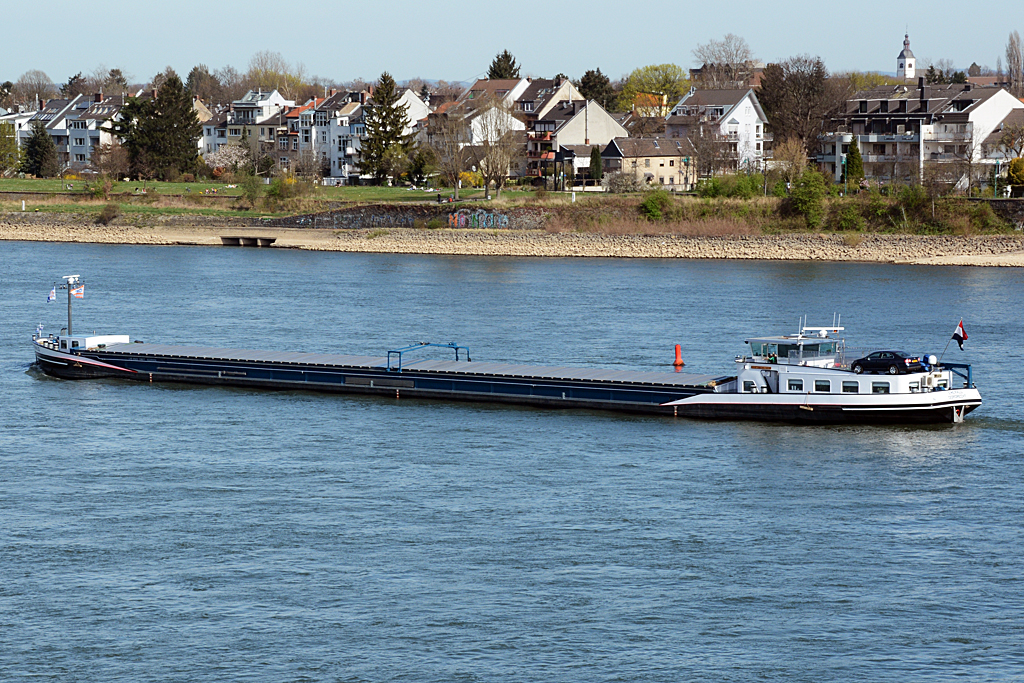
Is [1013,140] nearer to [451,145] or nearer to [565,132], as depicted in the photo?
[565,132]

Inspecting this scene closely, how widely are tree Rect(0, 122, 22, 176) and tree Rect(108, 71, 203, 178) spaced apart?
19.0m

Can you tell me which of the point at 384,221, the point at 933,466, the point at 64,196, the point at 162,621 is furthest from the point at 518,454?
the point at 64,196

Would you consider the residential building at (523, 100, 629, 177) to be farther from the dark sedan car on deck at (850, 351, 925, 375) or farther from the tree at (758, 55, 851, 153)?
the dark sedan car on deck at (850, 351, 925, 375)

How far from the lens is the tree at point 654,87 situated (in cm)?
17962

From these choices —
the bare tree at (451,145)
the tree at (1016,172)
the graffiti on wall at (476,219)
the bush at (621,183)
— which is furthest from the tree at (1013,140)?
the bare tree at (451,145)

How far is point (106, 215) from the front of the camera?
123750mm

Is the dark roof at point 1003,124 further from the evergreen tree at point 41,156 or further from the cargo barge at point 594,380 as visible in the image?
the evergreen tree at point 41,156

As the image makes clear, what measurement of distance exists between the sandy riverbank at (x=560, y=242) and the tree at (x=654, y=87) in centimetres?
7419

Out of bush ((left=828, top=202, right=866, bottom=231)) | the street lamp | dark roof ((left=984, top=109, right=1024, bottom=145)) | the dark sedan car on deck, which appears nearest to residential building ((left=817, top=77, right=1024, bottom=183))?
dark roof ((left=984, top=109, right=1024, bottom=145))

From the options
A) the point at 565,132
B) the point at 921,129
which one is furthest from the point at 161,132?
the point at 921,129

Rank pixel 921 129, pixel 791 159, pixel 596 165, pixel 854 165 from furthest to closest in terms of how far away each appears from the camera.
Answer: pixel 596 165 → pixel 791 159 → pixel 854 165 → pixel 921 129

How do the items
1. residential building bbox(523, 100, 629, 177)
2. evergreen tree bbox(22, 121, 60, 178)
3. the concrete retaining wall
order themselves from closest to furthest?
the concrete retaining wall
residential building bbox(523, 100, 629, 177)
evergreen tree bbox(22, 121, 60, 178)

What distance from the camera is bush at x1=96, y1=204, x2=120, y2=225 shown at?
4862 inches

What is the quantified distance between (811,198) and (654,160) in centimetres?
2266
